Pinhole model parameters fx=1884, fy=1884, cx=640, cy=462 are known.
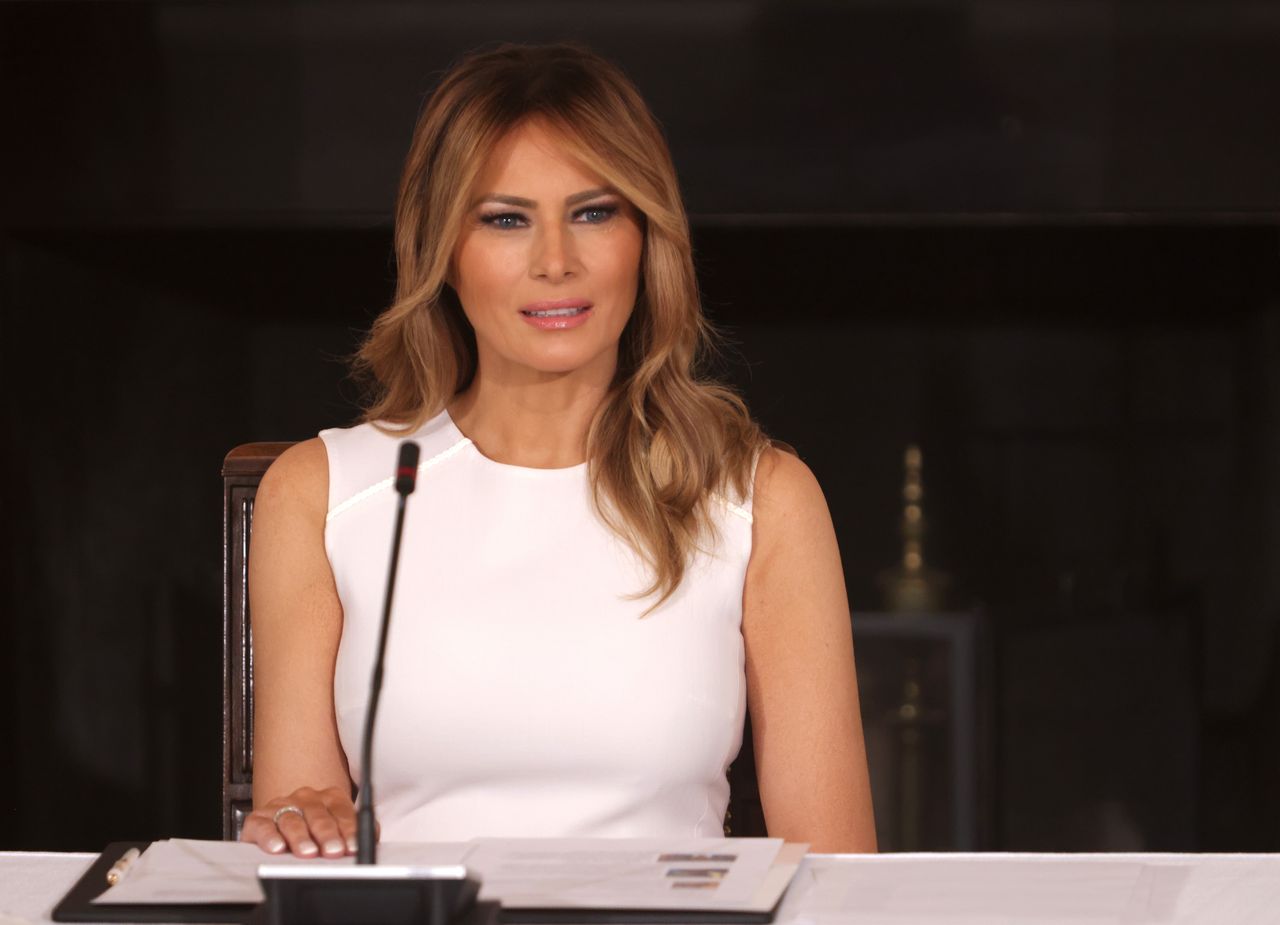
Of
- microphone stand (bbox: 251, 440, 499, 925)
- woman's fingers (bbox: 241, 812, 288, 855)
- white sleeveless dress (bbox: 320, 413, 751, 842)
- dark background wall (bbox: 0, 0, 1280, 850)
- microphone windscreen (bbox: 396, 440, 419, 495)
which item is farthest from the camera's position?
dark background wall (bbox: 0, 0, 1280, 850)

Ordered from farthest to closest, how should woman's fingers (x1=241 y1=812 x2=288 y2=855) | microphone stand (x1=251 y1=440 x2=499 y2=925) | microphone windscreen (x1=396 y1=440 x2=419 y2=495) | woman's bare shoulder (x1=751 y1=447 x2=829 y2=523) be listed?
woman's bare shoulder (x1=751 y1=447 x2=829 y2=523)
woman's fingers (x1=241 y1=812 x2=288 y2=855)
microphone windscreen (x1=396 y1=440 x2=419 y2=495)
microphone stand (x1=251 y1=440 x2=499 y2=925)

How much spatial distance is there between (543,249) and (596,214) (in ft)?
0.28

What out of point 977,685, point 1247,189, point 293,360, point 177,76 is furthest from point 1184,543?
point 177,76

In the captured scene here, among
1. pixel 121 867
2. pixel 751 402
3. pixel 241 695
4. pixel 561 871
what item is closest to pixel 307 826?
pixel 121 867

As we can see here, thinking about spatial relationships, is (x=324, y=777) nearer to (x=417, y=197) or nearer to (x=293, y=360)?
(x=417, y=197)

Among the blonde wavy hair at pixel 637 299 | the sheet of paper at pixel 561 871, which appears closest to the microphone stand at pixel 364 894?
the sheet of paper at pixel 561 871

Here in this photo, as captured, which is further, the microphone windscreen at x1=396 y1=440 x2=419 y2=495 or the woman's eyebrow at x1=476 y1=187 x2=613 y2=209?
the woman's eyebrow at x1=476 y1=187 x2=613 y2=209

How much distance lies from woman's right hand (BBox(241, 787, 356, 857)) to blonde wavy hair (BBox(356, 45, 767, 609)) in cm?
46

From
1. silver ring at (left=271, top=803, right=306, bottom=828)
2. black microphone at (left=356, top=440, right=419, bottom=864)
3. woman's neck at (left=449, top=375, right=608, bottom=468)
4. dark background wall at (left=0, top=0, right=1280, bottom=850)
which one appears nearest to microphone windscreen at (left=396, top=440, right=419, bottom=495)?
black microphone at (left=356, top=440, right=419, bottom=864)

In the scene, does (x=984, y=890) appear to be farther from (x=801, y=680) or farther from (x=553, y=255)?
(x=553, y=255)

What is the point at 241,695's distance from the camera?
196 cm

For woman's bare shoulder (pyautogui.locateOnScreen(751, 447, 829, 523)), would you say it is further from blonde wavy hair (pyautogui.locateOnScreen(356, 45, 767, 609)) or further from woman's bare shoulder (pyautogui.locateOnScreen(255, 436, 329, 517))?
woman's bare shoulder (pyautogui.locateOnScreen(255, 436, 329, 517))

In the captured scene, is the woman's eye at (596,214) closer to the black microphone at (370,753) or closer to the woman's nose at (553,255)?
the woman's nose at (553,255)

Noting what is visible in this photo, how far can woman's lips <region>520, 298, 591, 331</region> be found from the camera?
186cm
